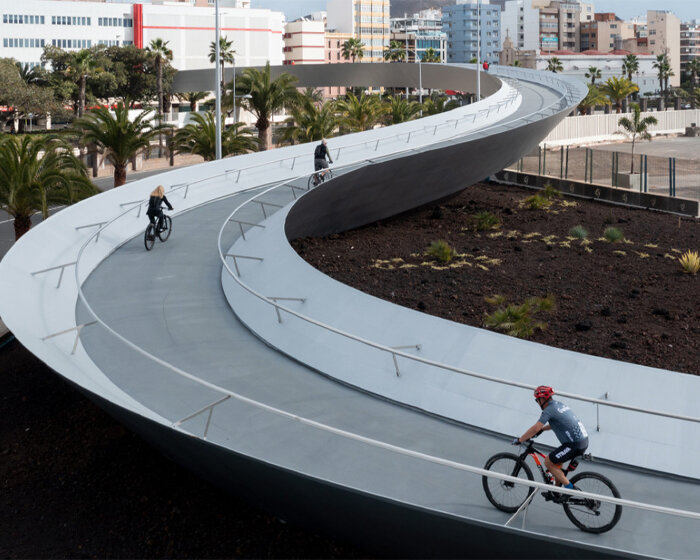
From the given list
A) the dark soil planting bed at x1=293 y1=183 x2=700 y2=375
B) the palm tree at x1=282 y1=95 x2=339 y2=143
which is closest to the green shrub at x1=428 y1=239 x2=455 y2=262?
the dark soil planting bed at x1=293 y1=183 x2=700 y2=375

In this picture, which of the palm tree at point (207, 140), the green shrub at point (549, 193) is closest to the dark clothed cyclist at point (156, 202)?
the green shrub at point (549, 193)

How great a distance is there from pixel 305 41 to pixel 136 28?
38.3m

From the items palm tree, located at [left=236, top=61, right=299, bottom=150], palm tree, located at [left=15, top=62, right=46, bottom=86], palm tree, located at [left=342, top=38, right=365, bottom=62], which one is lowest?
palm tree, located at [left=236, top=61, right=299, bottom=150]

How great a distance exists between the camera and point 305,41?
139m

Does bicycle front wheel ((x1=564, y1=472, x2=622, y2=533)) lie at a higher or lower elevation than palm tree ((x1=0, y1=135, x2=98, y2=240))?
lower

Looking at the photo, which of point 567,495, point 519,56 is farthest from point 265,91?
point 519,56

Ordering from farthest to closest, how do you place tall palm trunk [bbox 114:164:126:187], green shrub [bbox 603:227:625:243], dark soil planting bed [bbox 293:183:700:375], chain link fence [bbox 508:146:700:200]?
tall palm trunk [bbox 114:164:126:187], chain link fence [bbox 508:146:700:200], green shrub [bbox 603:227:625:243], dark soil planting bed [bbox 293:183:700:375]

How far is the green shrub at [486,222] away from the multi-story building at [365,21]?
15817 cm

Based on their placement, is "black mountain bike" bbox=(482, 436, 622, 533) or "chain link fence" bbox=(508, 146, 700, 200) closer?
"black mountain bike" bbox=(482, 436, 622, 533)

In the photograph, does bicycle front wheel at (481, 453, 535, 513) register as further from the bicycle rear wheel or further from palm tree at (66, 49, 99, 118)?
palm tree at (66, 49, 99, 118)

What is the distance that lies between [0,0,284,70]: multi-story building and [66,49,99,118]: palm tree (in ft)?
76.4

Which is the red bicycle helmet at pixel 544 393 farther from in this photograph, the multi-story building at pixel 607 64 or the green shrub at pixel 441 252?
the multi-story building at pixel 607 64

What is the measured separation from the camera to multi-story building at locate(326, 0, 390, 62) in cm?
17938

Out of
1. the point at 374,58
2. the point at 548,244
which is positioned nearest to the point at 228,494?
the point at 548,244
